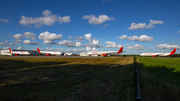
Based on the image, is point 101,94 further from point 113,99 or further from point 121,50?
point 121,50

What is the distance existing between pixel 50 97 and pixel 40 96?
617 millimetres

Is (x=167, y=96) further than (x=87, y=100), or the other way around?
(x=167, y=96)

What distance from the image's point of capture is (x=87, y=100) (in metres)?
5.64

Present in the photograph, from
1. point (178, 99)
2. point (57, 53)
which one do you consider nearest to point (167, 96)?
point (178, 99)

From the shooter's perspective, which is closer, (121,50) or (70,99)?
(70,99)

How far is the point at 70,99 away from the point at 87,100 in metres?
0.90

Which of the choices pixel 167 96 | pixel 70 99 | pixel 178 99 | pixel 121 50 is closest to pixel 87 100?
pixel 70 99

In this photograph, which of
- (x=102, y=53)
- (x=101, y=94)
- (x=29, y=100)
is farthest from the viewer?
(x=102, y=53)

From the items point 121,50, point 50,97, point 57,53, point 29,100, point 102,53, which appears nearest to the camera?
point 29,100

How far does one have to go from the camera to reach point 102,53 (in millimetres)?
87500

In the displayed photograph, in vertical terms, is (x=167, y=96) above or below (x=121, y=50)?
below

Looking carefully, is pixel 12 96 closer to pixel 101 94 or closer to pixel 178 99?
pixel 101 94

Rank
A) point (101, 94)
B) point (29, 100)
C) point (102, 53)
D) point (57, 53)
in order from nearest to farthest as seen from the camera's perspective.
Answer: point (29, 100) → point (101, 94) → point (102, 53) → point (57, 53)

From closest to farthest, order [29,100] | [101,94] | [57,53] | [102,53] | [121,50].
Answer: [29,100] → [101,94] → [102,53] → [121,50] → [57,53]
